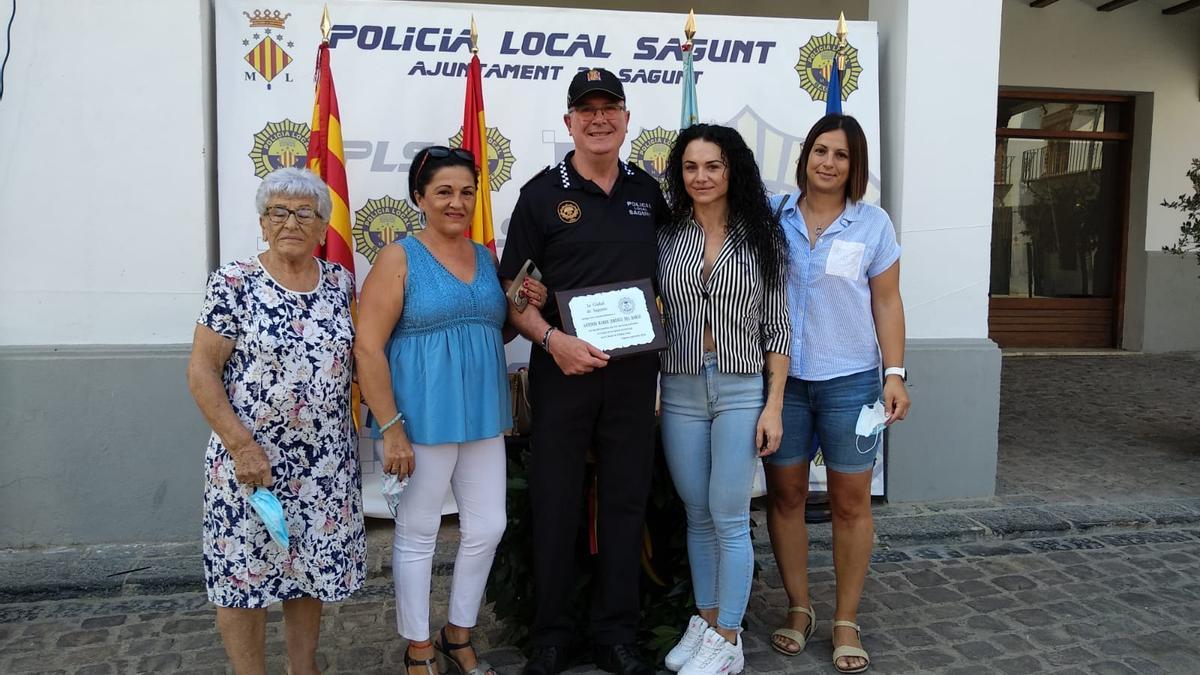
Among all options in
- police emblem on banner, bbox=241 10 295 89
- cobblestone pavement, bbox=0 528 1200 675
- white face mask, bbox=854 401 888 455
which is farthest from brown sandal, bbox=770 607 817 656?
police emblem on banner, bbox=241 10 295 89

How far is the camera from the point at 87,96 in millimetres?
4035

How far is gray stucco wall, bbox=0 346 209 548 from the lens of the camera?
410 centimetres

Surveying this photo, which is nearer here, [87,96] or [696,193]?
A: [696,193]

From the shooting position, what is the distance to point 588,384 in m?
2.85

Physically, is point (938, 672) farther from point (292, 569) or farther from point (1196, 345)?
point (1196, 345)

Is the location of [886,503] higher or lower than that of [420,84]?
lower

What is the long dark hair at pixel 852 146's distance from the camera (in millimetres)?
3004

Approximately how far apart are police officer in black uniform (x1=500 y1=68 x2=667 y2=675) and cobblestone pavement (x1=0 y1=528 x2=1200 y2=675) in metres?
0.36

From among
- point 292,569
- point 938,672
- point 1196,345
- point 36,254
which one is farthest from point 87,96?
point 1196,345

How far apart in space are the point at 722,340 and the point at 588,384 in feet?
1.57

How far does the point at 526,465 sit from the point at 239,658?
1188 mm

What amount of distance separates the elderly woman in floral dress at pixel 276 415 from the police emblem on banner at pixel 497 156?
6.10ft

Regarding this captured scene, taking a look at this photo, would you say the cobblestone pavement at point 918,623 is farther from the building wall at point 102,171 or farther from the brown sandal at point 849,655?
the building wall at point 102,171

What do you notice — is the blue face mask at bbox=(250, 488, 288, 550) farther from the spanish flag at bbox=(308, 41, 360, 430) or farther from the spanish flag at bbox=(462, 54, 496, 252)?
the spanish flag at bbox=(462, 54, 496, 252)
